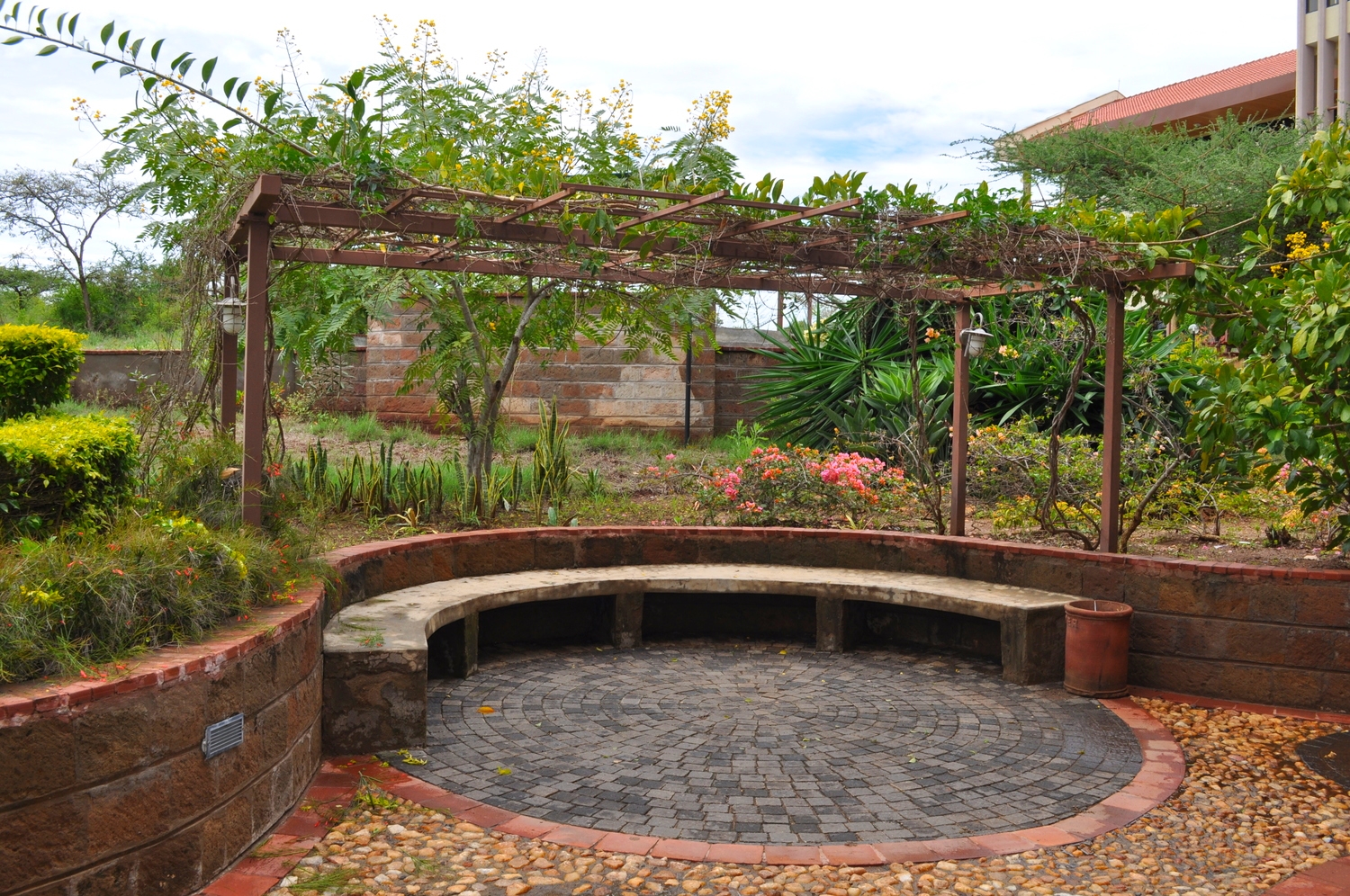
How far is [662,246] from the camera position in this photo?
206 inches

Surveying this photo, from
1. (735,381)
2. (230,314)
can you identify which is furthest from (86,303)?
(230,314)

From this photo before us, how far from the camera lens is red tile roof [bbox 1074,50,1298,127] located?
1750 cm

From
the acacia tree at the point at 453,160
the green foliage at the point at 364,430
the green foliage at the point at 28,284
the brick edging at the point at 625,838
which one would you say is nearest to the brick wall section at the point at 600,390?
the green foliage at the point at 364,430

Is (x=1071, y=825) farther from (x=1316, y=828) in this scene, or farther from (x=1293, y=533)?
(x=1293, y=533)

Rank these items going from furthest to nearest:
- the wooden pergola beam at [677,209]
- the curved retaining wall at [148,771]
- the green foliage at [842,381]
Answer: the green foliage at [842,381] → the wooden pergola beam at [677,209] → the curved retaining wall at [148,771]

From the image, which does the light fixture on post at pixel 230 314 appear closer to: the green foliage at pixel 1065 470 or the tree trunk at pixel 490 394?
the tree trunk at pixel 490 394

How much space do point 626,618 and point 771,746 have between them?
1926 millimetres

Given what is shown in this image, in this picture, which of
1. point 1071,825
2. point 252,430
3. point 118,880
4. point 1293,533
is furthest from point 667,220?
point 1293,533

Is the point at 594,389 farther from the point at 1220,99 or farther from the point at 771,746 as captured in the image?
the point at 1220,99

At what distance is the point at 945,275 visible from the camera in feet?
19.1

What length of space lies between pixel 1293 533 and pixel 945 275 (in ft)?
9.81

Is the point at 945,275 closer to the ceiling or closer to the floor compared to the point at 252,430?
closer to the ceiling

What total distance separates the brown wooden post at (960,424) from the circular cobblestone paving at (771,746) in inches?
41.7

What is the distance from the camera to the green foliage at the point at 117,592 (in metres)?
2.77
